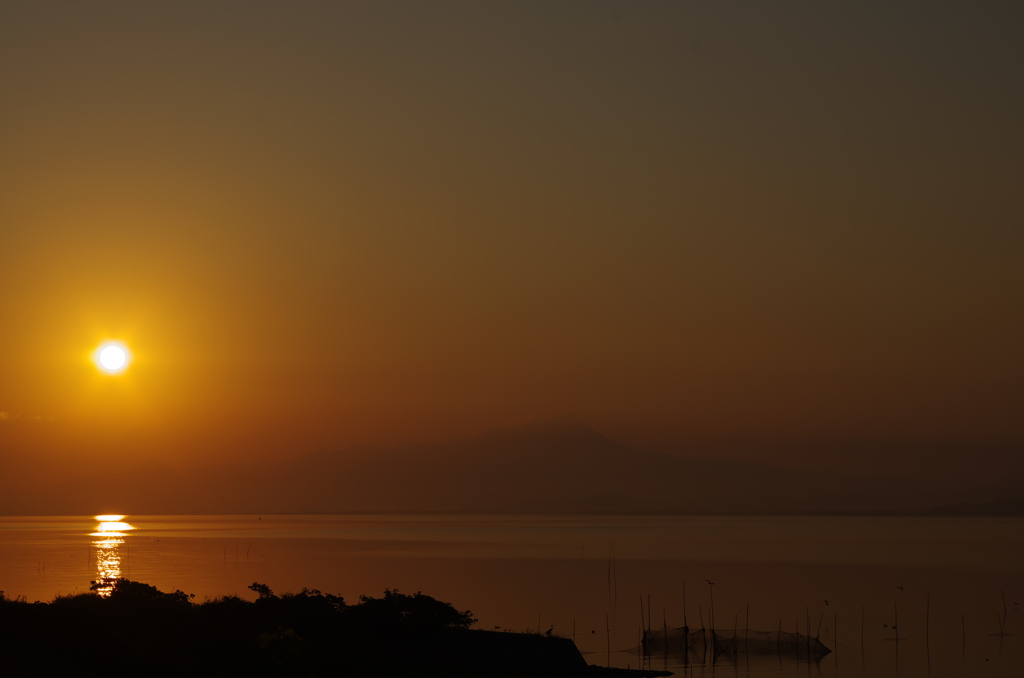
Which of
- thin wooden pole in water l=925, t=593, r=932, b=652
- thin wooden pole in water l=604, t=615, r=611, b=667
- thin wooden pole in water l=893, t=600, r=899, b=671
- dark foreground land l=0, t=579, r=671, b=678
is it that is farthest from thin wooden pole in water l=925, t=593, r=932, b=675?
dark foreground land l=0, t=579, r=671, b=678

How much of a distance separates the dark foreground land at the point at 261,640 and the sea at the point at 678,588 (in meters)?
10.5

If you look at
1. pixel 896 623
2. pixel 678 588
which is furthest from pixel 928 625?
pixel 678 588

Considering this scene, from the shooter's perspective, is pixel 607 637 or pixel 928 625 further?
pixel 928 625

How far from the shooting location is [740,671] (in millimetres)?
44719

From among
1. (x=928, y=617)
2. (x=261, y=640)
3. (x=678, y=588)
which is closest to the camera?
(x=261, y=640)

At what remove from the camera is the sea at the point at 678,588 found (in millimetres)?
49938

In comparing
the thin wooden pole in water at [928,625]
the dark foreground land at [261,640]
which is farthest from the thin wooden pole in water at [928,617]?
the dark foreground land at [261,640]

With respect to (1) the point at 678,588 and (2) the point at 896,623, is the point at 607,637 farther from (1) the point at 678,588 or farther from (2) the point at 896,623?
(1) the point at 678,588

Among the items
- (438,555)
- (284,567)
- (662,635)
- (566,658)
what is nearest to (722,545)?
(438,555)

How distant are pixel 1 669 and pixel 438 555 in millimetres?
106202

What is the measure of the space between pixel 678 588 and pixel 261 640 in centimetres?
5721

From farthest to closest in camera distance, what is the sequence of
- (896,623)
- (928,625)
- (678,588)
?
1. (678,588)
2. (928,625)
3. (896,623)

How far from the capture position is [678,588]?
85.0m

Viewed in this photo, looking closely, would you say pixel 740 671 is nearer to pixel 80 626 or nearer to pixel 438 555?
pixel 80 626
